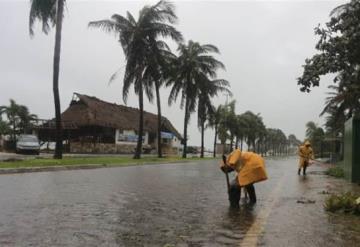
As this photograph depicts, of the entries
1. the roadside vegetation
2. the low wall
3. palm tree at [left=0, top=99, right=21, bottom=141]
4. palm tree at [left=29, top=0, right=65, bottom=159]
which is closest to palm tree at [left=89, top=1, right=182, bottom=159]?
the roadside vegetation

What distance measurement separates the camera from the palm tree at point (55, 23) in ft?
90.0

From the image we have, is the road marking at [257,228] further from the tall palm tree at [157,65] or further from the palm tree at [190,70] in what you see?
the palm tree at [190,70]

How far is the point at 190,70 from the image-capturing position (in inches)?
1934

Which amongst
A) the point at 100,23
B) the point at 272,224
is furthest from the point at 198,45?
the point at 272,224

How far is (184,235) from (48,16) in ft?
76.3

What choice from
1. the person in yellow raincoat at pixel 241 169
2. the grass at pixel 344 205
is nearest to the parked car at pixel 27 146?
the person in yellow raincoat at pixel 241 169

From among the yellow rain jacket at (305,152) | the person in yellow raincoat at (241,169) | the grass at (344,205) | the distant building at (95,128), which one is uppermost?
the distant building at (95,128)

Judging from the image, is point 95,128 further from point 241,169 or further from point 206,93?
point 241,169

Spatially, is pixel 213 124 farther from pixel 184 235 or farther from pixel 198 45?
pixel 184 235

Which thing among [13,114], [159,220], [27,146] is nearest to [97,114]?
[13,114]

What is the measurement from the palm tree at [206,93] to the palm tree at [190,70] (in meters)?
0.57

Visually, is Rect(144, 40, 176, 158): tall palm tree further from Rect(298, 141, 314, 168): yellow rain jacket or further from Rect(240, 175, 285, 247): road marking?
Rect(240, 175, 285, 247): road marking

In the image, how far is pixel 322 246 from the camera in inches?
243

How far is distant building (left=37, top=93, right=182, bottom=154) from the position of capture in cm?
5203
